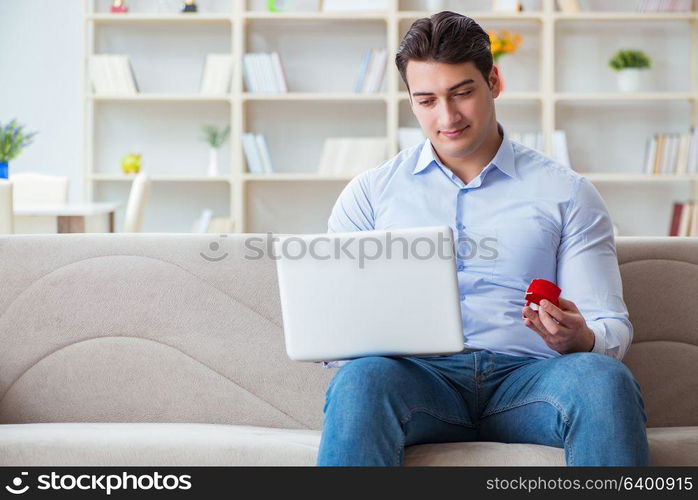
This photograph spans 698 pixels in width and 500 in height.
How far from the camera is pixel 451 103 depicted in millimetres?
1660

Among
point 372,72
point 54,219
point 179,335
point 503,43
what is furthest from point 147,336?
point 503,43

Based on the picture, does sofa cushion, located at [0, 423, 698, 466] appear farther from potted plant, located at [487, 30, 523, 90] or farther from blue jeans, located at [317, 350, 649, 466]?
potted plant, located at [487, 30, 523, 90]

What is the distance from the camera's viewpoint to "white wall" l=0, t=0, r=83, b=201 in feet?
16.4

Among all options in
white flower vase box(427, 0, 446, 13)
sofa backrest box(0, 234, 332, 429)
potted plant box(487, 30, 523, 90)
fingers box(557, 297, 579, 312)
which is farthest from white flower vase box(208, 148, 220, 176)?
fingers box(557, 297, 579, 312)

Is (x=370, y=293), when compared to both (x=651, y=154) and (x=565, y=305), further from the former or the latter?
(x=651, y=154)

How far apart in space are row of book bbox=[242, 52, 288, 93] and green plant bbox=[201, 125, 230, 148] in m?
0.30

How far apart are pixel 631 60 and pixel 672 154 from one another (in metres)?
0.53

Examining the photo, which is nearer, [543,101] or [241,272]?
[241,272]

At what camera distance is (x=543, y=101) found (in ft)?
15.4

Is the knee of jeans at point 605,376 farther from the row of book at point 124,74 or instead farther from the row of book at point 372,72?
the row of book at point 124,74

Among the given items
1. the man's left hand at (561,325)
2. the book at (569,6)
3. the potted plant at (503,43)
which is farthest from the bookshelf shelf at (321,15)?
the man's left hand at (561,325)

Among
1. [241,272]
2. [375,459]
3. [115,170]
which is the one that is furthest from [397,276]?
[115,170]
